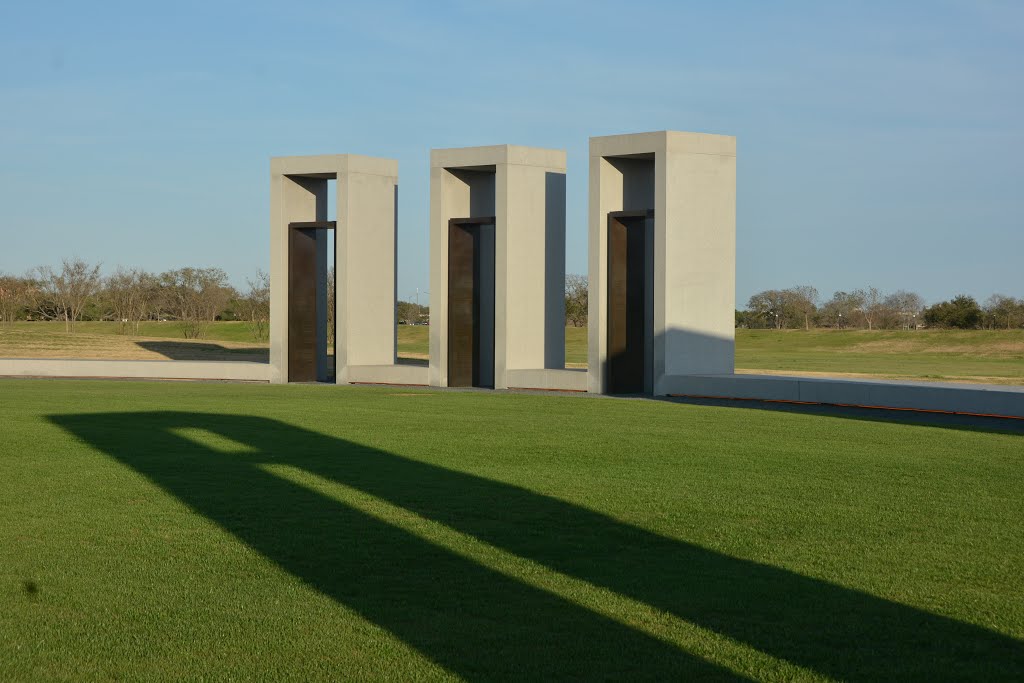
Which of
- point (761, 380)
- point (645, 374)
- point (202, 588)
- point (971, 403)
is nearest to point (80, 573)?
point (202, 588)

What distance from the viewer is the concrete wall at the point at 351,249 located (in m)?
33.5

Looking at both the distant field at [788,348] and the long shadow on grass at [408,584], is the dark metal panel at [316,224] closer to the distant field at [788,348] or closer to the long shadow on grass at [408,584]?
the distant field at [788,348]

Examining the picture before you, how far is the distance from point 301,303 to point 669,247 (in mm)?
11769

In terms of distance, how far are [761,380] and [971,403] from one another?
5114 mm

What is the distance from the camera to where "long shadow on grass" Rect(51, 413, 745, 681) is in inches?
233

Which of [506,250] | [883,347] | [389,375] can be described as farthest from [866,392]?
[883,347]

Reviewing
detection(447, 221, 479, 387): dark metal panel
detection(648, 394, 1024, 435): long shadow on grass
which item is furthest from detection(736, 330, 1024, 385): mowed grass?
detection(648, 394, 1024, 435): long shadow on grass

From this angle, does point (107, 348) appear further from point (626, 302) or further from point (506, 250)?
point (626, 302)

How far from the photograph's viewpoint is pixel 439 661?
19.4 ft

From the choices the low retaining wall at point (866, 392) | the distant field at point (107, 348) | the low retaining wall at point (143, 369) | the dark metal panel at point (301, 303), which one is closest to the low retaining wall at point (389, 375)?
the dark metal panel at point (301, 303)

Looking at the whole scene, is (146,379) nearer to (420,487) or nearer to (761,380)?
(761,380)

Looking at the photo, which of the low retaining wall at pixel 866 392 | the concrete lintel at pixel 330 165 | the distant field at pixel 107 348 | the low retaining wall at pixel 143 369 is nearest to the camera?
the low retaining wall at pixel 866 392

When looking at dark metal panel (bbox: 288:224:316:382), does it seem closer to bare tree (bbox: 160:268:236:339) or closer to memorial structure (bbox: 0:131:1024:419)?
memorial structure (bbox: 0:131:1024:419)

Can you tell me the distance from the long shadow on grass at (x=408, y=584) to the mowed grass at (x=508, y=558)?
0.03 meters
